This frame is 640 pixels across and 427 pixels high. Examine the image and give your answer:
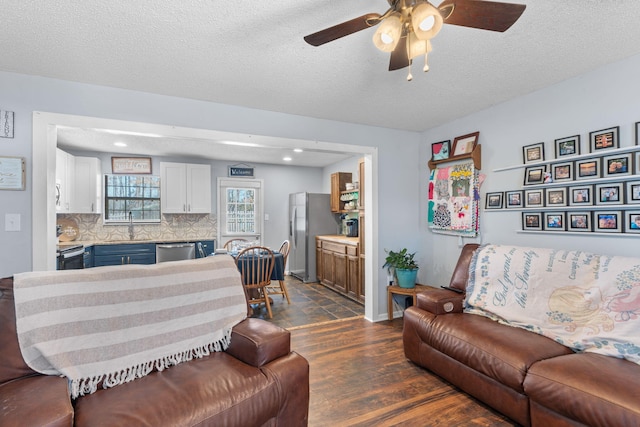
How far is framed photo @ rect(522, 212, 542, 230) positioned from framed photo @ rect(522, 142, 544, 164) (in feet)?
1.54

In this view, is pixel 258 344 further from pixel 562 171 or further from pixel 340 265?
pixel 340 265

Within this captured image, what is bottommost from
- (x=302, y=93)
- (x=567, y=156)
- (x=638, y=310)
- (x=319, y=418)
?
(x=319, y=418)

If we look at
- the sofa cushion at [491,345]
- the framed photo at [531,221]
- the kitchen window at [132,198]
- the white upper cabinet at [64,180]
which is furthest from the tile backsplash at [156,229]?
the framed photo at [531,221]

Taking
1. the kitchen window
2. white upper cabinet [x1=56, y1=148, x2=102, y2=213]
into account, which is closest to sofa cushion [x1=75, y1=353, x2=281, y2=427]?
white upper cabinet [x1=56, y1=148, x2=102, y2=213]

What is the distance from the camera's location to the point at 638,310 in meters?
1.74

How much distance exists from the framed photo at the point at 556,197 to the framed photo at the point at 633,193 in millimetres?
379

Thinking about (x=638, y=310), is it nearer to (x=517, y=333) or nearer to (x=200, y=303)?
(x=517, y=333)

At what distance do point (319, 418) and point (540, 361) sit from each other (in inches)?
52.0

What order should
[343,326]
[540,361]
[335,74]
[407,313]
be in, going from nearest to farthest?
[540,361]
[335,74]
[407,313]
[343,326]

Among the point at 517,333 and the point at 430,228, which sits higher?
the point at 430,228

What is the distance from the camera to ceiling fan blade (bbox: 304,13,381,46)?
135cm

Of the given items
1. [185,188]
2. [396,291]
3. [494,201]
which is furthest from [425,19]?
[185,188]

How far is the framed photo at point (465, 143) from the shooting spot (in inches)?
128

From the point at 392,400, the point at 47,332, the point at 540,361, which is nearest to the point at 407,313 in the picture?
the point at 392,400
